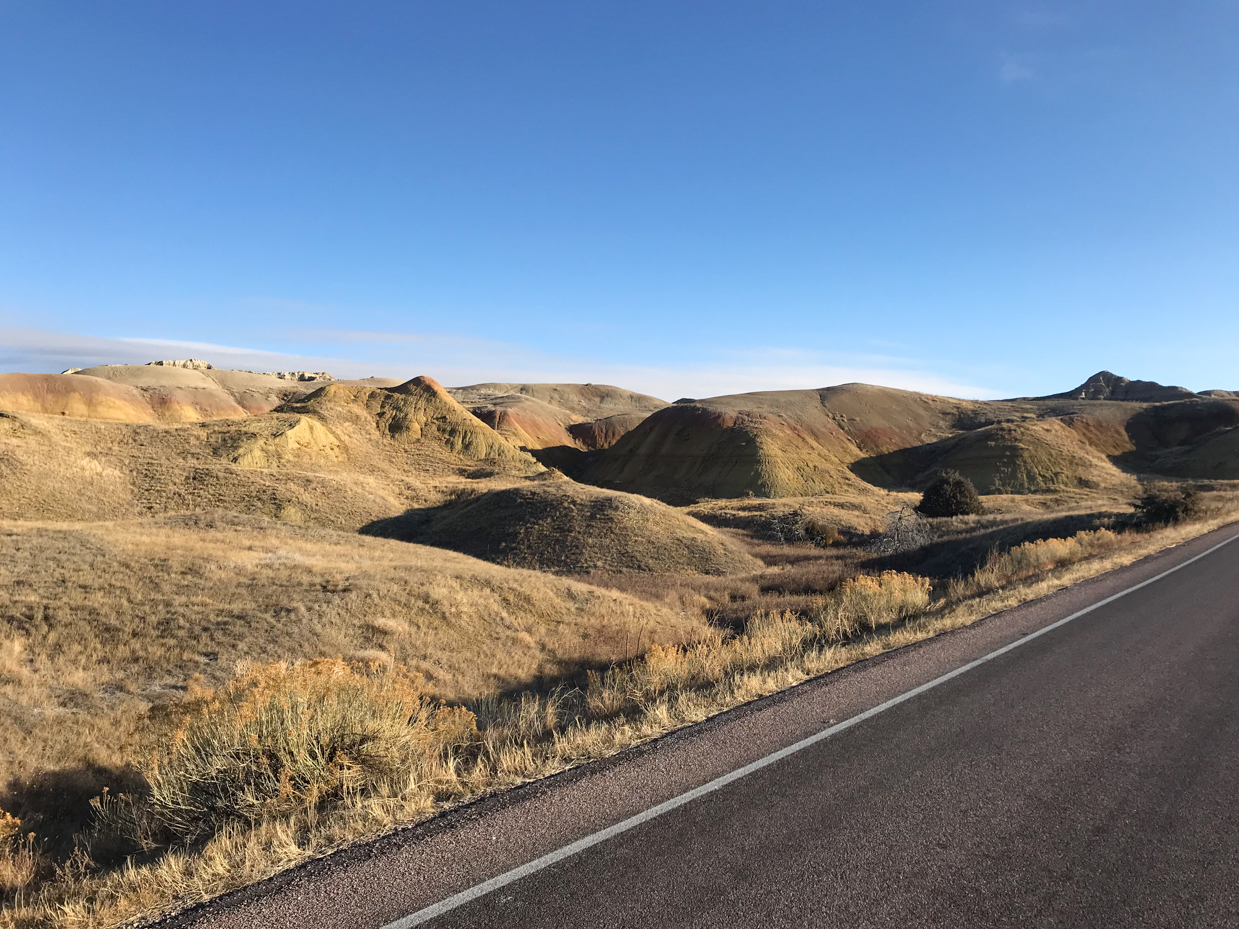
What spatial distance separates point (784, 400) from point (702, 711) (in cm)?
9892

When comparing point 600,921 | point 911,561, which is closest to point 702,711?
point 600,921

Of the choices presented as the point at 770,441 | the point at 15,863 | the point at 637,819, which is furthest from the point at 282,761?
the point at 770,441

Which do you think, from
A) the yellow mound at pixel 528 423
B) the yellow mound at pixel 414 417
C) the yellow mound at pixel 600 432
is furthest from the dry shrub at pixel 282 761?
the yellow mound at pixel 600 432

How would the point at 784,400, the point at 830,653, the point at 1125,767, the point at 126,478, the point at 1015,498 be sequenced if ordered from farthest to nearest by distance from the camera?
1. the point at 784,400
2. the point at 1015,498
3. the point at 126,478
4. the point at 830,653
5. the point at 1125,767

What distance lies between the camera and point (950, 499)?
4612 centimetres

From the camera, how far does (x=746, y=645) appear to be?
10.3 m

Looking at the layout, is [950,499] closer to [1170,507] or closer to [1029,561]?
[1170,507]

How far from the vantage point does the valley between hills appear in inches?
210

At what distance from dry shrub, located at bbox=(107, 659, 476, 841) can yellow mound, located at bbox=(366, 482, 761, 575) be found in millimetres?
24329

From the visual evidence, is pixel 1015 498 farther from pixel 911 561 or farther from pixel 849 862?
pixel 849 862

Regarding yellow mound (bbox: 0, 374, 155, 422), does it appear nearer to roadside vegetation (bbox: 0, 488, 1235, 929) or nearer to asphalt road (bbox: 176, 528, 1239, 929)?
roadside vegetation (bbox: 0, 488, 1235, 929)

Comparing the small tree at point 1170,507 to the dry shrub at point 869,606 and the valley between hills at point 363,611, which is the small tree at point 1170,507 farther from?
the dry shrub at point 869,606

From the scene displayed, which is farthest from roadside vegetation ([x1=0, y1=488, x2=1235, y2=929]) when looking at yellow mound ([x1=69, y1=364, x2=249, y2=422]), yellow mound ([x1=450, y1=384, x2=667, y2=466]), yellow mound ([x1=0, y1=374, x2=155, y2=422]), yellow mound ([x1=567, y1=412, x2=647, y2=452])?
yellow mound ([x1=567, y1=412, x2=647, y2=452])

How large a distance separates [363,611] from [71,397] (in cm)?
10973
